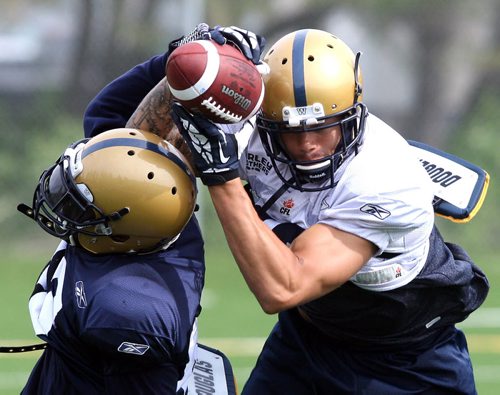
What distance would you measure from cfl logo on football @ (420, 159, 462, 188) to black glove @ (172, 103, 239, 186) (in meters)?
1.14

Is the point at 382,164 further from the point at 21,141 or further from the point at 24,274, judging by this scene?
the point at 21,141

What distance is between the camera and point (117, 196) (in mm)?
2896

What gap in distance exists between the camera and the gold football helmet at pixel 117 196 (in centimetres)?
290

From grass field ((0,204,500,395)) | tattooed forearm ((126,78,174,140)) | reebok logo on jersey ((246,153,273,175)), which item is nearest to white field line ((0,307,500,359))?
grass field ((0,204,500,395))

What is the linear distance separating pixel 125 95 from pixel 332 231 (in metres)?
0.90

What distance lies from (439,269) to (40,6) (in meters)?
8.03


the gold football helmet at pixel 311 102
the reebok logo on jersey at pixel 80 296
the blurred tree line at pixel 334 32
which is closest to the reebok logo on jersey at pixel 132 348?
the reebok logo on jersey at pixel 80 296

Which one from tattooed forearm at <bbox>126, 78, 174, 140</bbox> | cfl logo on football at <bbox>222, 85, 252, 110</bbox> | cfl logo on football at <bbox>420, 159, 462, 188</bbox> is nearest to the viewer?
cfl logo on football at <bbox>222, 85, 252, 110</bbox>

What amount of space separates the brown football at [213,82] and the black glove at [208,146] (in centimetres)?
3

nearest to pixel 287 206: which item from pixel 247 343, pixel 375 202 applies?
pixel 375 202

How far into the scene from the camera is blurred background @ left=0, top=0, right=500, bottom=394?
33.7ft

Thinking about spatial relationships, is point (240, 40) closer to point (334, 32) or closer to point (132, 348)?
point (132, 348)

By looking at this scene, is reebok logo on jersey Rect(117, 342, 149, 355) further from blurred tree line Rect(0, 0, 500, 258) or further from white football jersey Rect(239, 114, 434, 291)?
blurred tree line Rect(0, 0, 500, 258)

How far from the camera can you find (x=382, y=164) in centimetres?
321
